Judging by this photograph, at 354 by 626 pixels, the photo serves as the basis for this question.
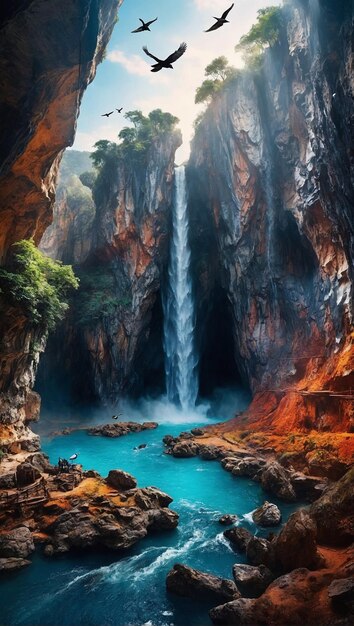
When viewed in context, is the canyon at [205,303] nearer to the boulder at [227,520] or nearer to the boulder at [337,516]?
the boulder at [337,516]

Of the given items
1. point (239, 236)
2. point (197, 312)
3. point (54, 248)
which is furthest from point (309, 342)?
point (54, 248)

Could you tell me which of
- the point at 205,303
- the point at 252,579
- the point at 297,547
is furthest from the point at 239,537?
the point at 205,303

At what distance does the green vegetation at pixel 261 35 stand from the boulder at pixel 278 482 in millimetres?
30077

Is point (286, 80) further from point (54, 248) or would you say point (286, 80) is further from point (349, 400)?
point (54, 248)

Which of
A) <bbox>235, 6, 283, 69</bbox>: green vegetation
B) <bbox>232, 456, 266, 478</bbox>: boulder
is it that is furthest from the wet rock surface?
<bbox>235, 6, 283, 69</bbox>: green vegetation

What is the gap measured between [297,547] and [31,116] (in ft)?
56.8

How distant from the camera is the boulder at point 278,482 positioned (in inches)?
554

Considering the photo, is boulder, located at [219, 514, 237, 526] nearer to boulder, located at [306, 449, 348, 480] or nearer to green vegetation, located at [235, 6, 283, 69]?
boulder, located at [306, 449, 348, 480]

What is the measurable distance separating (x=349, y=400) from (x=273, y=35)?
27079 mm

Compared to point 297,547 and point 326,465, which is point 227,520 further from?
point 326,465

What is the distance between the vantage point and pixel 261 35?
89.7ft

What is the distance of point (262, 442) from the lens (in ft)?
67.6

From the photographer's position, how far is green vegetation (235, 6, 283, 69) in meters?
26.5

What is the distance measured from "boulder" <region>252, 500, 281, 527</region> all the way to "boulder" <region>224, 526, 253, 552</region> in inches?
45.0
